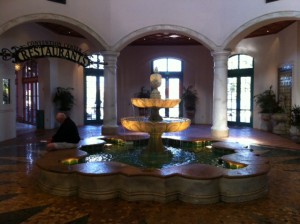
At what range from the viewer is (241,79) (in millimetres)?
14219

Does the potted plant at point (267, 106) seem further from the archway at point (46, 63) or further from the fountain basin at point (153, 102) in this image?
the fountain basin at point (153, 102)

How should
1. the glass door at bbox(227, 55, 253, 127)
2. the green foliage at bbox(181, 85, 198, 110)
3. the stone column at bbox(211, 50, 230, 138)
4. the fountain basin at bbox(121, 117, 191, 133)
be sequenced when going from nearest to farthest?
the fountain basin at bbox(121, 117, 191, 133), the stone column at bbox(211, 50, 230, 138), the glass door at bbox(227, 55, 253, 127), the green foliage at bbox(181, 85, 198, 110)

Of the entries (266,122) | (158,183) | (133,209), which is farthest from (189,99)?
(133,209)

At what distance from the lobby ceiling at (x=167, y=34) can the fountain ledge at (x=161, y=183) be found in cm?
790

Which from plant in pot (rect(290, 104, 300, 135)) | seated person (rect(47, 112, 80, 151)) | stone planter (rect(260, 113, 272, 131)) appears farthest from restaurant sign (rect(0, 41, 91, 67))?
stone planter (rect(260, 113, 272, 131))

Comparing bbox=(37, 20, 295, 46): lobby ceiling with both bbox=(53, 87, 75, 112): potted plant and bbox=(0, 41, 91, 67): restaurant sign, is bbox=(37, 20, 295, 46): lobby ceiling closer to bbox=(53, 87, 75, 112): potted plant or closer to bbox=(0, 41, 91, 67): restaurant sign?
bbox=(53, 87, 75, 112): potted plant

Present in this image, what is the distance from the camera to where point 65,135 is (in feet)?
20.9

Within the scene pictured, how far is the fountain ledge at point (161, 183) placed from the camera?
4094mm

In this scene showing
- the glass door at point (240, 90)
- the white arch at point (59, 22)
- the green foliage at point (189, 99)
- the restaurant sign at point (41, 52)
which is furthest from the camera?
the green foliage at point (189, 99)

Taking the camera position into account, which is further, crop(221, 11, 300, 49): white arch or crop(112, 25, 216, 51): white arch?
crop(112, 25, 216, 51): white arch

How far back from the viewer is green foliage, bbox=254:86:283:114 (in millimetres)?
11972

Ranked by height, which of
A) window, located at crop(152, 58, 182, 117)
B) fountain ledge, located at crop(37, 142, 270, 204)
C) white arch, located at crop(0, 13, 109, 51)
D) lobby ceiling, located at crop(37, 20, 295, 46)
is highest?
lobby ceiling, located at crop(37, 20, 295, 46)

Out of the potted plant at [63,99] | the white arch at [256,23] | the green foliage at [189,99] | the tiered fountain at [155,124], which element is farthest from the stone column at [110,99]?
the green foliage at [189,99]

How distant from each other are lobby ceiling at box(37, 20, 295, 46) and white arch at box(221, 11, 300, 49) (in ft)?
6.45
